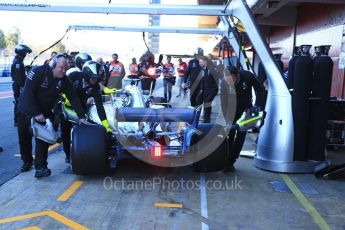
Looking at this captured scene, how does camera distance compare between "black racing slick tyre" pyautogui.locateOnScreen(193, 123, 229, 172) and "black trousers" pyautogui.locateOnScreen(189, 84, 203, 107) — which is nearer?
"black racing slick tyre" pyautogui.locateOnScreen(193, 123, 229, 172)

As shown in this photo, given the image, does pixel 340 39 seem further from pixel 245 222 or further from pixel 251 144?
pixel 245 222

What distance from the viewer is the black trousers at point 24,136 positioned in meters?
6.23

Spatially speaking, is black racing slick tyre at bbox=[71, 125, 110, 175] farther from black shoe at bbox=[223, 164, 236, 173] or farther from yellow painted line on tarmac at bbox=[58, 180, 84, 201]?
black shoe at bbox=[223, 164, 236, 173]

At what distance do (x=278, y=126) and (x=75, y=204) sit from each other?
11.2 feet

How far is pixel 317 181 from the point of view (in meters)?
6.36

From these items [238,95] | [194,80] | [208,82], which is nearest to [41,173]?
[238,95]

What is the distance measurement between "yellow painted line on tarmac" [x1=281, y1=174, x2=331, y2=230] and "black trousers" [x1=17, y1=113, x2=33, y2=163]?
152 inches

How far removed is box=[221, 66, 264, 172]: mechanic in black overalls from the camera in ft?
21.9

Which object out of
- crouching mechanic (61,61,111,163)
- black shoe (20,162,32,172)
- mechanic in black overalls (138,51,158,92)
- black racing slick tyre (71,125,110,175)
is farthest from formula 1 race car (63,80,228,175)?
mechanic in black overalls (138,51,158,92)

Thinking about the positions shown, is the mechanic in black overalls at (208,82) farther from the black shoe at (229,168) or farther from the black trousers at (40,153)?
the black trousers at (40,153)

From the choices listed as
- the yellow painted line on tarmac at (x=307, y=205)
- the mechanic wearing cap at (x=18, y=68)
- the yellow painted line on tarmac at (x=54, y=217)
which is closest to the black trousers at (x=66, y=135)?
the mechanic wearing cap at (x=18, y=68)

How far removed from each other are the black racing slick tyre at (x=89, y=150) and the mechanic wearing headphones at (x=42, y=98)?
39cm

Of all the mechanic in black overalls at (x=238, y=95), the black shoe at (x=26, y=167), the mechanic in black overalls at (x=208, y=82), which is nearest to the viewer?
the black shoe at (x=26, y=167)

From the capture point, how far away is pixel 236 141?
22.1ft
